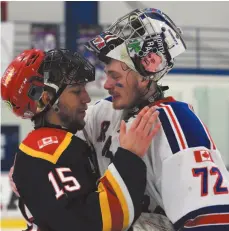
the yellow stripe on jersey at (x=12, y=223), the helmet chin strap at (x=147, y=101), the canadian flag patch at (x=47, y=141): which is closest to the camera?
the canadian flag patch at (x=47, y=141)

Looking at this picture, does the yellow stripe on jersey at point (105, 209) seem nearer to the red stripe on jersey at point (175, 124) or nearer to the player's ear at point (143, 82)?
the red stripe on jersey at point (175, 124)

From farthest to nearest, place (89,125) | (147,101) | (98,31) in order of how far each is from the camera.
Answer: (98,31) < (89,125) < (147,101)

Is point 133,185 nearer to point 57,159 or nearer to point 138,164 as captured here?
Answer: point 138,164

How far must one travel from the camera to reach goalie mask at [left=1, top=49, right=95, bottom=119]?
174 centimetres

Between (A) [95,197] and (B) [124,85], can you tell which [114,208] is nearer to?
(A) [95,197]

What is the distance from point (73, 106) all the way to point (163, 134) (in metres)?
0.31

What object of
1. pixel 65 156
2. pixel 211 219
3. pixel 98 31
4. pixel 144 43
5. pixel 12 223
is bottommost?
pixel 12 223

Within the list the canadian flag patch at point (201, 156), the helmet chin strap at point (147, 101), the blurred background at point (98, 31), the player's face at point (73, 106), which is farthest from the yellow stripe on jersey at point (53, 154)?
the blurred background at point (98, 31)

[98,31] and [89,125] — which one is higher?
[89,125]

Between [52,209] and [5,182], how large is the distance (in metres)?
4.13

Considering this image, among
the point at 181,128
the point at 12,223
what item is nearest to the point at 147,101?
the point at 181,128

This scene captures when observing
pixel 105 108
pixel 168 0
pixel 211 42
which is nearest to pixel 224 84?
pixel 168 0

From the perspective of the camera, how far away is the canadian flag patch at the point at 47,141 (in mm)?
1657

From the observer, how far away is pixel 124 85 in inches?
68.8
